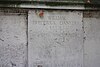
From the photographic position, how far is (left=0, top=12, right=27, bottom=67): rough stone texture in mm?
4895

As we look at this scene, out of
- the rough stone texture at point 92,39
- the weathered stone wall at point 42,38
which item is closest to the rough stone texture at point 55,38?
the weathered stone wall at point 42,38

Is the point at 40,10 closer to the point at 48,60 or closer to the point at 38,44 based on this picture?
the point at 38,44

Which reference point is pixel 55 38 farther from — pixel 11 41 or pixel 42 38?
pixel 11 41

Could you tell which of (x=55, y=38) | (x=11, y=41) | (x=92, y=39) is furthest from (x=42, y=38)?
(x=92, y=39)

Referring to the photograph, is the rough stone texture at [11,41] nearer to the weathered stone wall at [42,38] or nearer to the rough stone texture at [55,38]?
the weathered stone wall at [42,38]

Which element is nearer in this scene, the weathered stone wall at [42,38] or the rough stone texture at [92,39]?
the weathered stone wall at [42,38]

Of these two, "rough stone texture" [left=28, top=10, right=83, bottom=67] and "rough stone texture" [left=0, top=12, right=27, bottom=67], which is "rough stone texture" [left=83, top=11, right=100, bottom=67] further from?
"rough stone texture" [left=0, top=12, right=27, bottom=67]

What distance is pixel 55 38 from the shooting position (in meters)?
4.96

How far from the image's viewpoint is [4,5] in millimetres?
4805

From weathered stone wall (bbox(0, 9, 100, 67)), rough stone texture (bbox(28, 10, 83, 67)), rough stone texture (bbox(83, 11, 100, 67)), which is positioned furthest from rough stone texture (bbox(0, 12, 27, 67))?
rough stone texture (bbox(83, 11, 100, 67))

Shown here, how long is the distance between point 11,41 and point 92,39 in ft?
5.51

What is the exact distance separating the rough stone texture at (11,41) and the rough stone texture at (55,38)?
17 cm

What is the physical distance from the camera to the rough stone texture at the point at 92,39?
5.07m

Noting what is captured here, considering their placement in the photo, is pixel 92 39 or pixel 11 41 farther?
pixel 92 39
